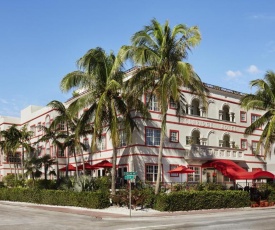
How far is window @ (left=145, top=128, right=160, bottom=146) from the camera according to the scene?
4053 cm

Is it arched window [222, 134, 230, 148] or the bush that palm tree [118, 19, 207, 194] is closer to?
the bush

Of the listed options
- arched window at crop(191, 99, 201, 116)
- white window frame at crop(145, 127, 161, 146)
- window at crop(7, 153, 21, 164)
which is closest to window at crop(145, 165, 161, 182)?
white window frame at crop(145, 127, 161, 146)

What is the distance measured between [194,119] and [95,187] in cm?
1554

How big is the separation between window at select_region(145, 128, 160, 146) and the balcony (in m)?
3.60

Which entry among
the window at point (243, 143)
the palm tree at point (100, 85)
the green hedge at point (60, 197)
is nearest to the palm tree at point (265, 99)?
the palm tree at point (100, 85)

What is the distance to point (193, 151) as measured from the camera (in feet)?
140

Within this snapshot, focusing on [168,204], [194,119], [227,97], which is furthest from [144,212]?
[227,97]

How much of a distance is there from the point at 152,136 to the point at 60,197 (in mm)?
12518

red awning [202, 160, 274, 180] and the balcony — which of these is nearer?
red awning [202, 160, 274, 180]

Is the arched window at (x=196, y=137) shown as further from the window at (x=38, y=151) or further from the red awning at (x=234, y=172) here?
the window at (x=38, y=151)

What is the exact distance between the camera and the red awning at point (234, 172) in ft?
115

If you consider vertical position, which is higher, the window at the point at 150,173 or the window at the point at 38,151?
the window at the point at 38,151

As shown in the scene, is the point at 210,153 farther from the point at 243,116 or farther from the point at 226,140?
the point at 243,116

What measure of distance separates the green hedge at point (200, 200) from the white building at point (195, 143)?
17.2 feet
